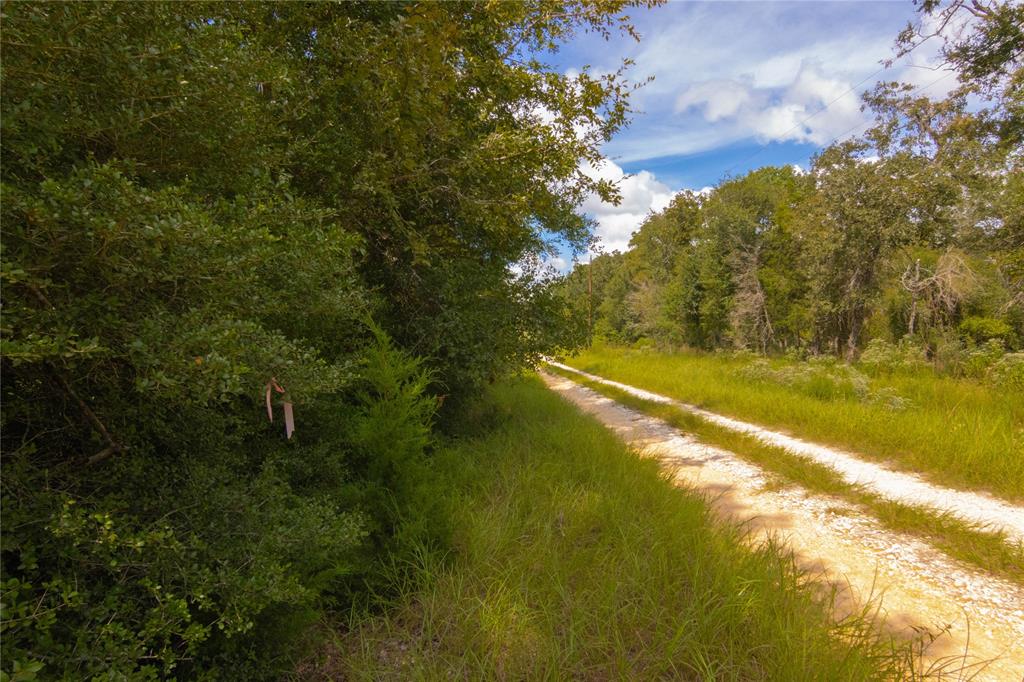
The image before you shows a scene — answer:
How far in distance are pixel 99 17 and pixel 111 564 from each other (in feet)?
6.62

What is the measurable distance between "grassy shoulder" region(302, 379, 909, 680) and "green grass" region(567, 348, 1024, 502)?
351 centimetres

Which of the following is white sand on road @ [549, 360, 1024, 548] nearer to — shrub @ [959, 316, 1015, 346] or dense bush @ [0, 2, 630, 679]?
dense bush @ [0, 2, 630, 679]

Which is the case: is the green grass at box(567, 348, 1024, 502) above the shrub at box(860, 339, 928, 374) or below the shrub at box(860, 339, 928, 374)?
below

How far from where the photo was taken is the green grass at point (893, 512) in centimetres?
334

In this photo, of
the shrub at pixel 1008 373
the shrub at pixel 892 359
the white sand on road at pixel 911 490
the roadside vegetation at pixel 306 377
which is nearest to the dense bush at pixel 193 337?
the roadside vegetation at pixel 306 377

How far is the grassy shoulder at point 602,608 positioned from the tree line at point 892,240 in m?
4.92

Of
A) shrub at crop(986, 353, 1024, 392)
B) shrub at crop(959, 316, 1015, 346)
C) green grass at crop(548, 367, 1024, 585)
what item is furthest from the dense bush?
shrub at crop(959, 316, 1015, 346)

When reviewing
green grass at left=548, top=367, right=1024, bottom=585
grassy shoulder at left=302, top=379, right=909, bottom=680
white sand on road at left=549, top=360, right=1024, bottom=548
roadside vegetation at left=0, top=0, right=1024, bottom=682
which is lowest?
white sand on road at left=549, top=360, right=1024, bottom=548

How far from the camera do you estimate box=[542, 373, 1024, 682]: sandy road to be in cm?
249

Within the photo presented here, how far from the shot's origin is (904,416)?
21.1ft

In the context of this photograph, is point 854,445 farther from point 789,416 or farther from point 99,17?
point 99,17

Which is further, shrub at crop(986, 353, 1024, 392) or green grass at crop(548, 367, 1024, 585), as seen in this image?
shrub at crop(986, 353, 1024, 392)

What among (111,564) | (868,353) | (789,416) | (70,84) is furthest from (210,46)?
(868,353)

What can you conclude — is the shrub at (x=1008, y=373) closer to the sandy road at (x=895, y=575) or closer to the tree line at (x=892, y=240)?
the tree line at (x=892, y=240)
